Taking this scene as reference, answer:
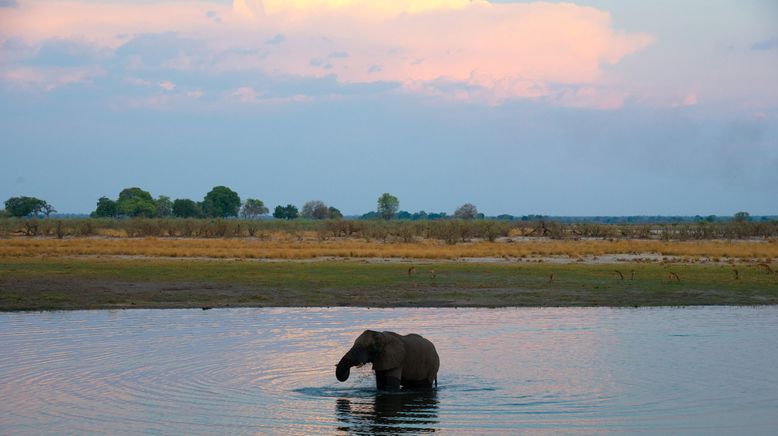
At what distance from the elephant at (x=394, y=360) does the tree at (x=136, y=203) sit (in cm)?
12645

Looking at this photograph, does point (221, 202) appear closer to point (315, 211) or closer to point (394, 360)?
point (315, 211)

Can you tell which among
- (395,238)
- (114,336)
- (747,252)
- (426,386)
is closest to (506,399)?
(426,386)

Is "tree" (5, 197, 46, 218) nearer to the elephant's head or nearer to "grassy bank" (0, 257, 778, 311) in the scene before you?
"grassy bank" (0, 257, 778, 311)

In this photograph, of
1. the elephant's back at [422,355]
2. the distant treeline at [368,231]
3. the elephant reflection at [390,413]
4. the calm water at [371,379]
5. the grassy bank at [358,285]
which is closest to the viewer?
the elephant reflection at [390,413]

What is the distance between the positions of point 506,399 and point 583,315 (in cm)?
1129

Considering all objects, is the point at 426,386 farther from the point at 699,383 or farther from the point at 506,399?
the point at 699,383

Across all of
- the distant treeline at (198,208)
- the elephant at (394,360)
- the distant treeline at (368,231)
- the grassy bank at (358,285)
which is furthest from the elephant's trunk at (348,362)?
the distant treeline at (198,208)

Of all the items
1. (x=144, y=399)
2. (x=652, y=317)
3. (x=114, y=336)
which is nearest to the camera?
(x=144, y=399)

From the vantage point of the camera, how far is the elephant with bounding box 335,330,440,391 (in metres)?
13.7

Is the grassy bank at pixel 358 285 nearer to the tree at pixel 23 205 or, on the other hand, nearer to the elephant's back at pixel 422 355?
the elephant's back at pixel 422 355

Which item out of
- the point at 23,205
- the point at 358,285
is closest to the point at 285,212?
the point at 23,205

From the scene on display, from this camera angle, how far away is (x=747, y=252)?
53750mm

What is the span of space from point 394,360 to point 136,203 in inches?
5110

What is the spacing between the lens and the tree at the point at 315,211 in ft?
551
